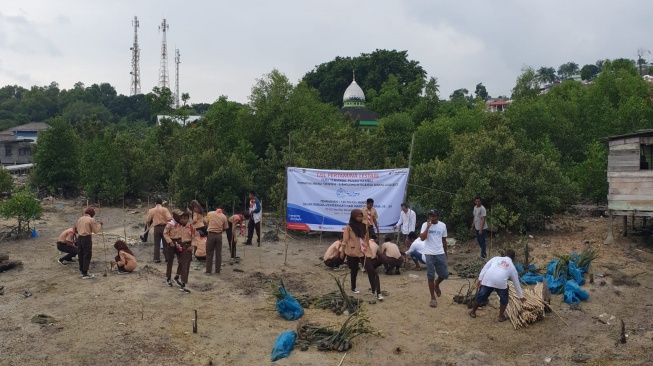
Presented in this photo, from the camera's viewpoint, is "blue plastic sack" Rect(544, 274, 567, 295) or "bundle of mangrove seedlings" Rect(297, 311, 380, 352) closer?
"bundle of mangrove seedlings" Rect(297, 311, 380, 352)

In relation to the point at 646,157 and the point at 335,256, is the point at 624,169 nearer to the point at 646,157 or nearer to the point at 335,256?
the point at 646,157

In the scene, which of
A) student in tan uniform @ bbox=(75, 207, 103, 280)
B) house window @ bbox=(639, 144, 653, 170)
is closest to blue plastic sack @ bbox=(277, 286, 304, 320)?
student in tan uniform @ bbox=(75, 207, 103, 280)

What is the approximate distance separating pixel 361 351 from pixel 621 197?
27.2 feet

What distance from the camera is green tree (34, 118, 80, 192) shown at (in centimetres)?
2492

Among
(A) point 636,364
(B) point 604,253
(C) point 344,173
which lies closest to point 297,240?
(C) point 344,173

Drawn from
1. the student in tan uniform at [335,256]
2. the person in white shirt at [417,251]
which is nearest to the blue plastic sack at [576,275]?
the person in white shirt at [417,251]

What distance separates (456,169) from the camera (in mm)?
15289

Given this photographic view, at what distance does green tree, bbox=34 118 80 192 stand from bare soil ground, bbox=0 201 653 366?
45.5 feet

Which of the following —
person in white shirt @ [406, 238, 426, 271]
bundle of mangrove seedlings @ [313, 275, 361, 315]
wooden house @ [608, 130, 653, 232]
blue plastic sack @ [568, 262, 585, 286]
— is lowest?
bundle of mangrove seedlings @ [313, 275, 361, 315]

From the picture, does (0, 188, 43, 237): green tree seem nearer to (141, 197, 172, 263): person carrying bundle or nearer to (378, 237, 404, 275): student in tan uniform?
(141, 197, 172, 263): person carrying bundle

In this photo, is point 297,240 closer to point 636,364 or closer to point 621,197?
point 621,197

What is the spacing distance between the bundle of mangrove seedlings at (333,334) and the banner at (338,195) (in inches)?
235

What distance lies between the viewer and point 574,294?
31.0ft

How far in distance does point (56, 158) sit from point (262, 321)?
66.3 ft
